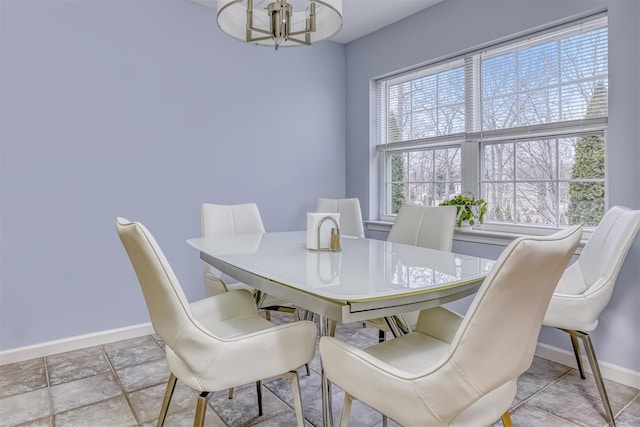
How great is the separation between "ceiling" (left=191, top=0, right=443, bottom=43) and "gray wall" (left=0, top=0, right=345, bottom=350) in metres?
0.57

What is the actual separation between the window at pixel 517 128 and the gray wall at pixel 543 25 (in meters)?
0.11

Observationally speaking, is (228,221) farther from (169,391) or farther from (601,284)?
(601,284)

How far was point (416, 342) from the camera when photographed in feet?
4.83

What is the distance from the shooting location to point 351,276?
1.38 m

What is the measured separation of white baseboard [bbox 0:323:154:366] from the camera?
250cm

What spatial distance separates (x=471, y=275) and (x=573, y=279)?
119cm

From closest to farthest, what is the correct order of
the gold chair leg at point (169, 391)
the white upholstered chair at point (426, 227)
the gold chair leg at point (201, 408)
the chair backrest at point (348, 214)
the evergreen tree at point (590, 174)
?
1. the gold chair leg at point (201, 408)
2. the gold chair leg at point (169, 391)
3. the white upholstered chair at point (426, 227)
4. the evergreen tree at point (590, 174)
5. the chair backrest at point (348, 214)

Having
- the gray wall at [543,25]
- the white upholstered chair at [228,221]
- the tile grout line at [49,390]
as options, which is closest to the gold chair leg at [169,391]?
the tile grout line at [49,390]

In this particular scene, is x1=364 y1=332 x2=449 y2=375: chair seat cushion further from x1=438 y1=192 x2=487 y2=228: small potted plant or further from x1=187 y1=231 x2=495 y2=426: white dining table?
x1=438 y1=192 x2=487 y2=228: small potted plant

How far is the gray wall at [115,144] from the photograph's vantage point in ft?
8.27

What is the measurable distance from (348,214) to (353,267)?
1.87 metres

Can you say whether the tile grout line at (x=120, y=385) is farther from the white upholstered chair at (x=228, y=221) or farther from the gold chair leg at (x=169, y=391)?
the white upholstered chair at (x=228, y=221)

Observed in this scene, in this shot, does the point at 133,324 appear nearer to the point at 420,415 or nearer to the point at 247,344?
the point at 247,344

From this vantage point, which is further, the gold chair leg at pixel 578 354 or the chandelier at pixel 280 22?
the gold chair leg at pixel 578 354
